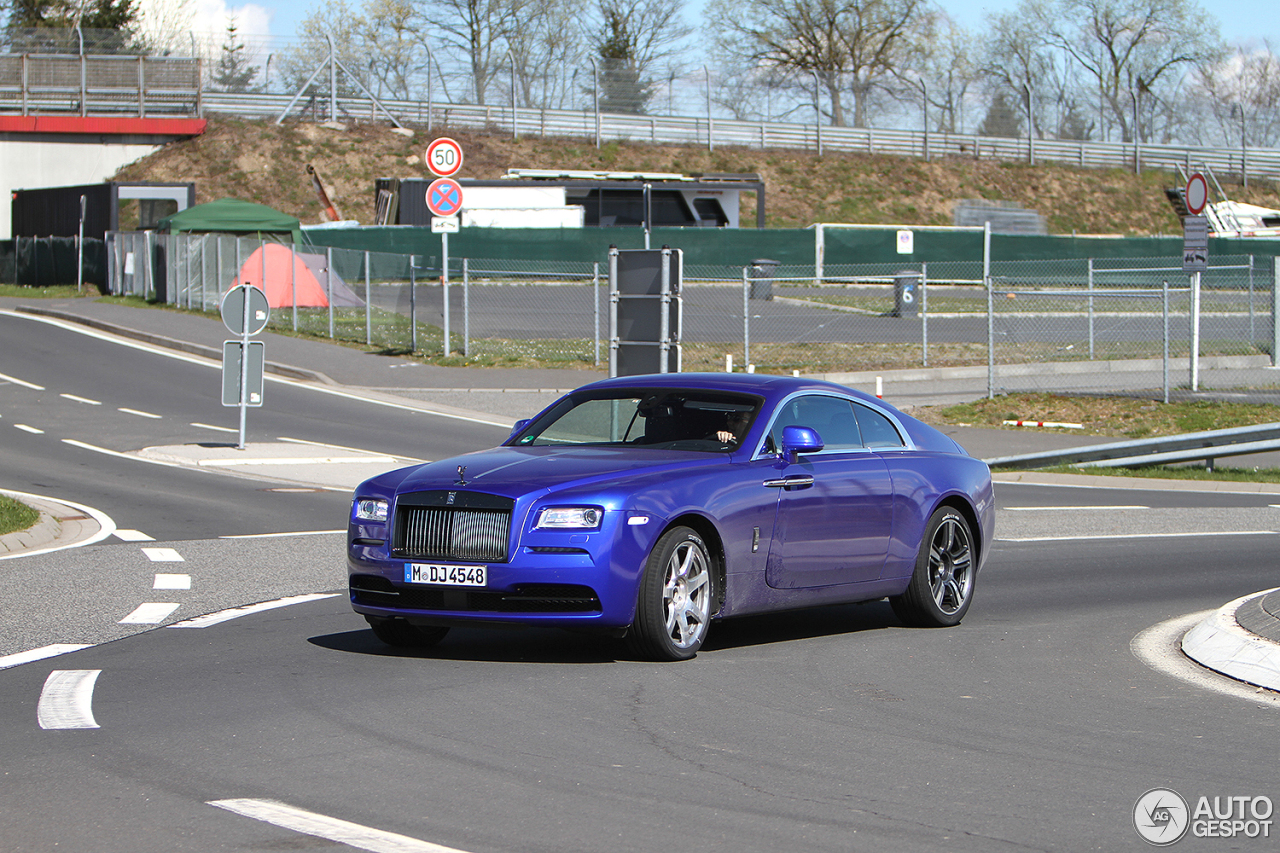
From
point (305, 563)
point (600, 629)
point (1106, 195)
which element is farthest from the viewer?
point (1106, 195)

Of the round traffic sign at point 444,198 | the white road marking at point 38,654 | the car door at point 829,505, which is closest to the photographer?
the white road marking at point 38,654

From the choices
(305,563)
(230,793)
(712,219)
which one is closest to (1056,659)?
(230,793)

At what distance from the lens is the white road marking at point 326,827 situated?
467 centimetres

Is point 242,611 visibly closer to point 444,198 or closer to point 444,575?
point 444,575

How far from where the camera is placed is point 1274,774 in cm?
571

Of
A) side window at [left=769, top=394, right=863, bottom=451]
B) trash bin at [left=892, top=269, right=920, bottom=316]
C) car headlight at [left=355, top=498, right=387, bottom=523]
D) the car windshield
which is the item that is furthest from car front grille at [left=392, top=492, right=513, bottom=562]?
trash bin at [left=892, top=269, right=920, bottom=316]

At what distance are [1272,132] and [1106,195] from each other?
19.3m

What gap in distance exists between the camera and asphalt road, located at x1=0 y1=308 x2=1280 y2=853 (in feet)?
16.3

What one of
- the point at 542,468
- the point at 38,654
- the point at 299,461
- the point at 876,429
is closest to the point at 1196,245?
the point at 299,461

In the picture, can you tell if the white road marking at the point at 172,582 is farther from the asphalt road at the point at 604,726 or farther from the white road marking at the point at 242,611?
the white road marking at the point at 242,611

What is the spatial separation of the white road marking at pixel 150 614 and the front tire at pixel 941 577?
4.43 meters

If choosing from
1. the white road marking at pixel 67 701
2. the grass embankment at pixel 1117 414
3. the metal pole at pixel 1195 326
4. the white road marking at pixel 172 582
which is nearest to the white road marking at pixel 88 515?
the white road marking at pixel 172 582

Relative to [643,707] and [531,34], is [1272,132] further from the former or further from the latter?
[643,707]

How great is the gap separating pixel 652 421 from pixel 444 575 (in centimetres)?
162
